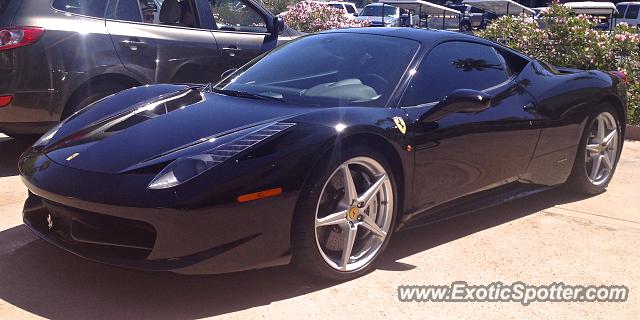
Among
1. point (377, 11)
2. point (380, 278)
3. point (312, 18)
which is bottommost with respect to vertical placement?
point (377, 11)

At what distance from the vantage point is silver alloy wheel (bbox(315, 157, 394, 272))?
3.32 m

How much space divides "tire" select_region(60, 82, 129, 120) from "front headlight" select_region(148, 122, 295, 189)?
2.60 metres

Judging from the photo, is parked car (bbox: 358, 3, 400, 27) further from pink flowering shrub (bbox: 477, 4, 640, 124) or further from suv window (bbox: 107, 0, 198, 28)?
suv window (bbox: 107, 0, 198, 28)

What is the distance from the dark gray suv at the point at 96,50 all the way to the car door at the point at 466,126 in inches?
101

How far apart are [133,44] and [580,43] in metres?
5.33

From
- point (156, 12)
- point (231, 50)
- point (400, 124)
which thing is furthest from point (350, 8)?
point (400, 124)

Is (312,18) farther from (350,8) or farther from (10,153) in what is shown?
(350,8)

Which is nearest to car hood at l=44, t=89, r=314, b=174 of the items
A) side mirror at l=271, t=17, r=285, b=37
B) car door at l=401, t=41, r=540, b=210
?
car door at l=401, t=41, r=540, b=210

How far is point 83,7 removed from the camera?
548 cm

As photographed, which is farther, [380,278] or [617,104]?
[617,104]

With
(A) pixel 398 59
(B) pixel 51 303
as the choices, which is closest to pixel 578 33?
(A) pixel 398 59

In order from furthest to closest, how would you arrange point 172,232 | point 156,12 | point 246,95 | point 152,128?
point 156,12
point 246,95
point 152,128
point 172,232

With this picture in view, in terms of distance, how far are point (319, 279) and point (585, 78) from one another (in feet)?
9.06

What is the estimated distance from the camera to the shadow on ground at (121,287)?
9.95ft
